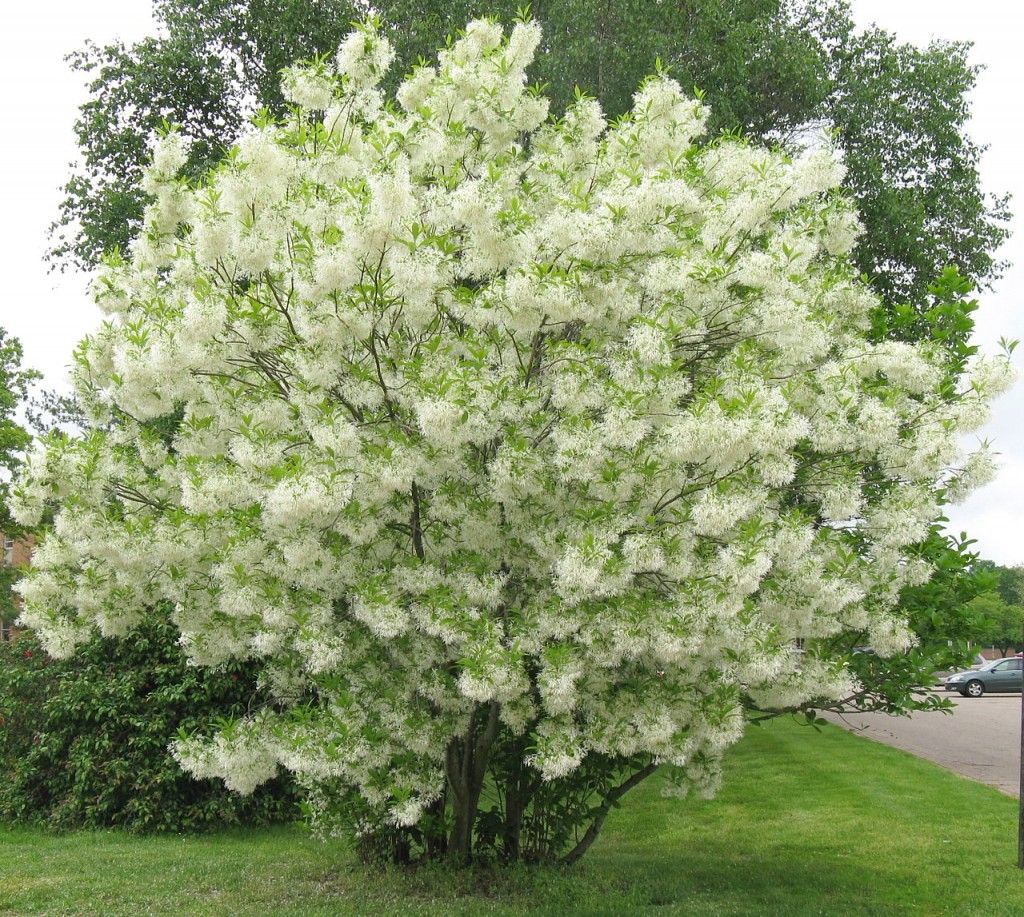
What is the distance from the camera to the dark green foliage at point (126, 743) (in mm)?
12477

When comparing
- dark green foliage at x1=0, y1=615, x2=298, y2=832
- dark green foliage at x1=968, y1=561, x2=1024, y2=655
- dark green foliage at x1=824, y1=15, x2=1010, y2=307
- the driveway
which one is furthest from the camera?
dark green foliage at x1=968, y1=561, x2=1024, y2=655

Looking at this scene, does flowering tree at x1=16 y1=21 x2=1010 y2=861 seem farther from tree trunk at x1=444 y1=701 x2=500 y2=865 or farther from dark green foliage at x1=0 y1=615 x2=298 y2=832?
dark green foliage at x1=0 y1=615 x2=298 y2=832

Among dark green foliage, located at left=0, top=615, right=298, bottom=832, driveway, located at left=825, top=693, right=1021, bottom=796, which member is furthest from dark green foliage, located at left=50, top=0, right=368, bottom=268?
driveway, located at left=825, top=693, right=1021, bottom=796

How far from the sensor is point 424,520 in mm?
7359

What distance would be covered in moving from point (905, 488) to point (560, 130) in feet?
12.2

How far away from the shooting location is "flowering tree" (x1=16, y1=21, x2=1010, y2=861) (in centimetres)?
640

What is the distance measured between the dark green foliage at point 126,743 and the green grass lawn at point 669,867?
39 centimetres

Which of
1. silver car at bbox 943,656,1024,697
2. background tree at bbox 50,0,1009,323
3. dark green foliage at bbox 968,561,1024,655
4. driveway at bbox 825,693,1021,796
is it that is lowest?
driveway at bbox 825,693,1021,796

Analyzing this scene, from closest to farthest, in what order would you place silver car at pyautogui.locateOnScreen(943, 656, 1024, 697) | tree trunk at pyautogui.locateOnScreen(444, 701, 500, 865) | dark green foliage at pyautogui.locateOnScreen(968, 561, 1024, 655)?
tree trunk at pyautogui.locateOnScreen(444, 701, 500, 865), silver car at pyautogui.locateOnScreen(943, 656, 1024, 697), dark green foliage at pyautogui.locateOnScreen(968, 561, 1024, 655)

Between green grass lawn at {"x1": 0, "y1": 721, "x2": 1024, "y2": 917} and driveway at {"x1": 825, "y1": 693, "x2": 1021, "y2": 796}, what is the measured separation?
1.18m

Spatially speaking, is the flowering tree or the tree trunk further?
the tree trunk

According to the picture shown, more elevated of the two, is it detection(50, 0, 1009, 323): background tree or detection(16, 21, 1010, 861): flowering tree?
detection(50, 0, 1009, 323): background tree

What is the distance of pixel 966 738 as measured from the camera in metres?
19.2

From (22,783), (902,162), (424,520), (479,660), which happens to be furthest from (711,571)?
(902,162)
